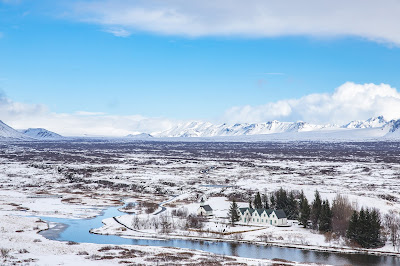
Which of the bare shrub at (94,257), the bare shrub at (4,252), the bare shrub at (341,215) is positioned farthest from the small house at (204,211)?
the bare shrub at (4,252)

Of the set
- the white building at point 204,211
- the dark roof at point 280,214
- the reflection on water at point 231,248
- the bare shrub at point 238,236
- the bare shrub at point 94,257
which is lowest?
the reflection on water at point 231,248

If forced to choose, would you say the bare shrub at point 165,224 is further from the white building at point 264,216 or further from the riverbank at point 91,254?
the white building at point 264,216

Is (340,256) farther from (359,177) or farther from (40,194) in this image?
(359,177)

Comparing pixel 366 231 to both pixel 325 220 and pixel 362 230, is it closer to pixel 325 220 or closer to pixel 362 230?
pixel 362 230

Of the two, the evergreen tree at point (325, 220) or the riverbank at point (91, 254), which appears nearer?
the riverbank at point (91, 254)

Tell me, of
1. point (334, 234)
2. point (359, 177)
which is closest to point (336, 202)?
point (334, 234)

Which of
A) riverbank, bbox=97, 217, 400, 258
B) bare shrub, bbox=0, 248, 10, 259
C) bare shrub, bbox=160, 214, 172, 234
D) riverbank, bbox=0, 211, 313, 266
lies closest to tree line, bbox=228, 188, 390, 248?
riverbank, bbox=97, 217, 400, 258
